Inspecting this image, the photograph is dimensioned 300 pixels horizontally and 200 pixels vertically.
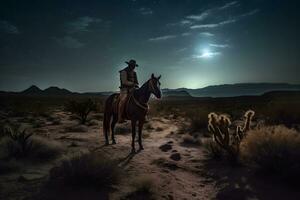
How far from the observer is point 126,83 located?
9.81 metres

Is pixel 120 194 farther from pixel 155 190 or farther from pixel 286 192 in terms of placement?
pixel 286 192

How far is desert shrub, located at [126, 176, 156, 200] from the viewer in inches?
197

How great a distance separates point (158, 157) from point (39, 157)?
3322 mm

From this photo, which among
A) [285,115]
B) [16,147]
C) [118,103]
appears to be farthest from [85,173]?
[285,115]

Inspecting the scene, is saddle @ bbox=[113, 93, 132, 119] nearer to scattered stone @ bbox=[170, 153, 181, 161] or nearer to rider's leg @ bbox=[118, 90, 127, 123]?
rider's leg @ bbox=[118, 90, 127, 123]

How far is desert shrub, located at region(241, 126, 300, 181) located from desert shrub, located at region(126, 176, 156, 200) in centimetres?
277

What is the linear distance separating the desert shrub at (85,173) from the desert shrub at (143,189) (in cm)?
52

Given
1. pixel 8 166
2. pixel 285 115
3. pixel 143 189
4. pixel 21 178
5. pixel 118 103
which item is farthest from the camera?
pixel 285 115

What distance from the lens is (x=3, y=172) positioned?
5742 millimetres

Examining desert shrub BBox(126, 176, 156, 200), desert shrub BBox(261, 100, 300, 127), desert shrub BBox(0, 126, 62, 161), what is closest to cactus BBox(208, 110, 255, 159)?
desert shrub BBox(126, 176, 156, 200)

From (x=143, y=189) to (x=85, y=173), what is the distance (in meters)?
1.13

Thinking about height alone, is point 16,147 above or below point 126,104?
below

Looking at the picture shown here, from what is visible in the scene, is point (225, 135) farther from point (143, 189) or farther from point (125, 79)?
point (125, 79)

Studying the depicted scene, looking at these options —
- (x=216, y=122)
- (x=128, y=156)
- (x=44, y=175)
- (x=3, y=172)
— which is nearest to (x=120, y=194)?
(x=44, y=175)
